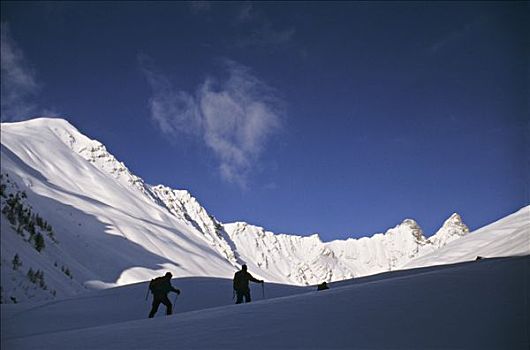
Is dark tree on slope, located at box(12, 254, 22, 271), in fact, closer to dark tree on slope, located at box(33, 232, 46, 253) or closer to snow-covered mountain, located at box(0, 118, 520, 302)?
snow-covered mountain, located at box(0, 118, 520, 302)

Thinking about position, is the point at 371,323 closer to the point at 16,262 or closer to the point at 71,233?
the point at 16,262

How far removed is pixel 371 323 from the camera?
5.46 metres

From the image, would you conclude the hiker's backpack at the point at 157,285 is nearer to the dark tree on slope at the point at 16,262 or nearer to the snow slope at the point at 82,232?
the snow slope at the point at 82,232

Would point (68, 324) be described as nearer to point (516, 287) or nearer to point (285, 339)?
point (285, 339)

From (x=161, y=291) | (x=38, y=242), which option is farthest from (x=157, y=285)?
(x=38, y=242)

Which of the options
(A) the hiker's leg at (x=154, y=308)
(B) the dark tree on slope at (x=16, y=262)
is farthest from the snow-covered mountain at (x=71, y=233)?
(A) the hiker's leg at (x=154, y=308)

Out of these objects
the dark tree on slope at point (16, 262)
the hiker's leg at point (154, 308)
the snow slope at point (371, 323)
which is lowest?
Result: the snow slope at point (371, 323)

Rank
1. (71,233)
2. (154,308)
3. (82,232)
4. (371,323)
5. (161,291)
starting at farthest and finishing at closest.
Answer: (82,232) < (71,233) < (161,291) < (154,308) < (371,323)

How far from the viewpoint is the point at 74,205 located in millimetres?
36656

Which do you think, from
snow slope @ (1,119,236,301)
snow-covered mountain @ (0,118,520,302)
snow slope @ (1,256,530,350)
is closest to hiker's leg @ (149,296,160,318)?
snow slope @ (1,256,530,350)

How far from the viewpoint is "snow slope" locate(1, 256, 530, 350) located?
4.75 metres

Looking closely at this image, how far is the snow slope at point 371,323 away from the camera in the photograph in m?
4.75

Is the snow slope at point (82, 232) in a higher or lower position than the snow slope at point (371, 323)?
higher

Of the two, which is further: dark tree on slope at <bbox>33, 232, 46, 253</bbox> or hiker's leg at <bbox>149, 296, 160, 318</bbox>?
dark tree on slope at <bbox>33, 232, 46, 253</bbox>
